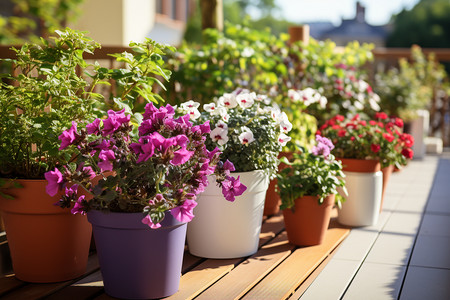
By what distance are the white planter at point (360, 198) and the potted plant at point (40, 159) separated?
1.45 m

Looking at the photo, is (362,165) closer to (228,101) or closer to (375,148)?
(375,148)

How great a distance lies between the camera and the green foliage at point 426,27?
1479 inches

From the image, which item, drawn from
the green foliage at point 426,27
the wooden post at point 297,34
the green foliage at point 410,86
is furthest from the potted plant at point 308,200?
the green foliage at point 426,27

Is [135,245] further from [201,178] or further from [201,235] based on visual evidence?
[201,235]

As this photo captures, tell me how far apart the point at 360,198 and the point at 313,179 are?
52 centimetres

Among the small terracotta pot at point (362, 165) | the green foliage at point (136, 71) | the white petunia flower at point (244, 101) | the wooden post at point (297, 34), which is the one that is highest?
the wooden post at point (297, 34)

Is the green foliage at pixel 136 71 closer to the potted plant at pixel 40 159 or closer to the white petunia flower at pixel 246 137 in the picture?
the potted plant at pixel 40 159

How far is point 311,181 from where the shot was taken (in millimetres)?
2682

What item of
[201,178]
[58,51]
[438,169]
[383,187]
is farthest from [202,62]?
[438,169]

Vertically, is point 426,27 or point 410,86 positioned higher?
point 426,27

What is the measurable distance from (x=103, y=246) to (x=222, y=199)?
622 millimetres

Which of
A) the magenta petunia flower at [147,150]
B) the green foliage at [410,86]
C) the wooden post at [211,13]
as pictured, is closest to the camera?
the magenta petunia flower at [147,150]

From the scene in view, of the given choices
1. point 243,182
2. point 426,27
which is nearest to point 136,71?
point 243,182

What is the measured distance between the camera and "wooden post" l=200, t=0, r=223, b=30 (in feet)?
14.8
